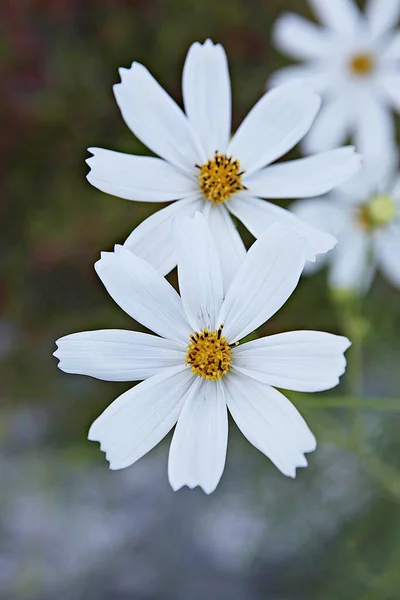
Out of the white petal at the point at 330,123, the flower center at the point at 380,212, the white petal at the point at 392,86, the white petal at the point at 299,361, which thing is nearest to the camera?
the white petal at the point at 299,361

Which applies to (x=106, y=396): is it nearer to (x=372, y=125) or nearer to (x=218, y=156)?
(x=372, y=125)

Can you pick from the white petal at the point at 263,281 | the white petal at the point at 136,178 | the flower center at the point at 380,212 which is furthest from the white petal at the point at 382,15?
the white petal at the point at 263,281

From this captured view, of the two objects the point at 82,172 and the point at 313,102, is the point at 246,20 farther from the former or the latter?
the point at 313,102

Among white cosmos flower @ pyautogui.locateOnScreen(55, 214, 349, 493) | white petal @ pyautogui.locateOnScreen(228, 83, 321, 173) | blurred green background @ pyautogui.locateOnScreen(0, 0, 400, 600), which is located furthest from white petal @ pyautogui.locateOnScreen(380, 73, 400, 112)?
white cosmos flower @ pyautogui.locateOnScreen(55, 214, 349, 493)

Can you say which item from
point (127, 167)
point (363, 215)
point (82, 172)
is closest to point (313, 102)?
point (127, 167)

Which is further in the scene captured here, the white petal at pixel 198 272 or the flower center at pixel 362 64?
the flower center at pixel 362 64

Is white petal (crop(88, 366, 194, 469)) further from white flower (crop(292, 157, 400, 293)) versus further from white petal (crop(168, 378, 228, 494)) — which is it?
white flower (crop(292, 157, 400, 293))

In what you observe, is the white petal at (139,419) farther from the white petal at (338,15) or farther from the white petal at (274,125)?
the white petal at (338,15)
